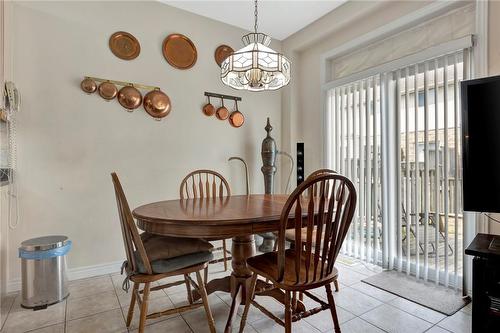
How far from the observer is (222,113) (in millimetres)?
3324

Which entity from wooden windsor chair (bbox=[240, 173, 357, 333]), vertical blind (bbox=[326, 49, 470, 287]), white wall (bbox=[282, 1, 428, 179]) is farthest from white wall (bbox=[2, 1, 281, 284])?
wooden windsor chair (bbox=[240, 173, 357, 333])

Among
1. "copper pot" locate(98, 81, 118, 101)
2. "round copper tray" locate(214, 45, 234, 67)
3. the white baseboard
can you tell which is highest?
"round copper tray" locate(214, 45, 234, 67)

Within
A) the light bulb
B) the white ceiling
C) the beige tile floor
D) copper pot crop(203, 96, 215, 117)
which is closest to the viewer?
the beige tile floor

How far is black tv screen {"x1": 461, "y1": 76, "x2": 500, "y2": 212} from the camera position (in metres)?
1.68

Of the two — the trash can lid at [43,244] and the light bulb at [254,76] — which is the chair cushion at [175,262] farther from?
the light bulb at [254,76]

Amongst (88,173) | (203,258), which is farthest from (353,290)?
(88,173)

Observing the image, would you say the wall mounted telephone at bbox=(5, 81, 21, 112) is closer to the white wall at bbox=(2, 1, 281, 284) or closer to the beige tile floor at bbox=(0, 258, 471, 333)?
the white wall at bbox=(2, 1, 281, 284)

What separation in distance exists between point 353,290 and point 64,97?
307cm

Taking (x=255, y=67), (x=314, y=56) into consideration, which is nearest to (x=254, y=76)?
(x=255, y=67)

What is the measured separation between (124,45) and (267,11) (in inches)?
63.7

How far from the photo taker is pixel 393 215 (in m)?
2.66

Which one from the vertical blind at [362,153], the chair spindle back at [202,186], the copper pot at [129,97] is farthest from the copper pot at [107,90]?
the vertical blind at [362,153]

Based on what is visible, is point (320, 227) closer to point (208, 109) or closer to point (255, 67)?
point (255, 67)

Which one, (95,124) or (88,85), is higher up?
(88,85)
